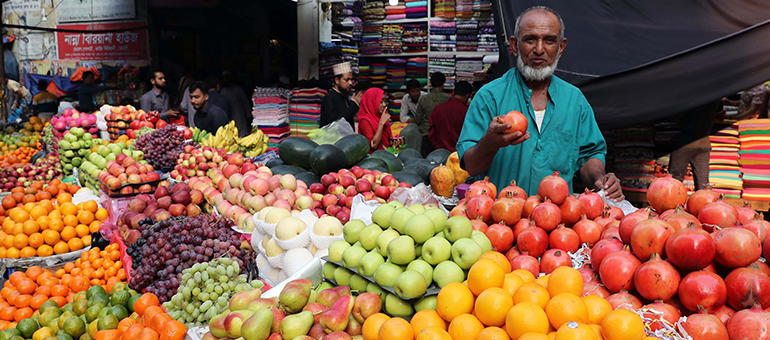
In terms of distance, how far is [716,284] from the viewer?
1.30 m

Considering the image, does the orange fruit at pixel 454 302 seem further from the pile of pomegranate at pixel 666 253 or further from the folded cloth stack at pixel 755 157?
the folded cloth stack at pixel 755 157

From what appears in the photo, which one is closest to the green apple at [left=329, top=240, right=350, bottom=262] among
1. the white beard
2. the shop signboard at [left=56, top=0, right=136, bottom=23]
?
the white beard

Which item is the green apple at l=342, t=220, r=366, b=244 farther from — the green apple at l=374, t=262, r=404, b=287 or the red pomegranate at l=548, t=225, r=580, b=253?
the red pomegranate at l=548, t=225, r=580, b=253

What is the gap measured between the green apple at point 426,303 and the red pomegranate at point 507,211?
541 mm

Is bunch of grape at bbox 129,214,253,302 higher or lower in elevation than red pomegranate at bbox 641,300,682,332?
lower

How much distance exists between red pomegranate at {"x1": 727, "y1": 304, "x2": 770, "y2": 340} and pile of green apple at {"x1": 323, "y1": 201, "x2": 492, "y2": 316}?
79 cm

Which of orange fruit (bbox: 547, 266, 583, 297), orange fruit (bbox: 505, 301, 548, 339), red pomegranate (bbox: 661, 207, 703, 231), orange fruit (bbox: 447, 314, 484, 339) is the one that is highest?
red pomegranate (bbox: 661, 207, 703, 231)

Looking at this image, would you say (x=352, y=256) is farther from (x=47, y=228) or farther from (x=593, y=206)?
(x=47, y=228)

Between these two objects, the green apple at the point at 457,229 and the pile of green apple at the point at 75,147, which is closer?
the green apple at the point at 457,229

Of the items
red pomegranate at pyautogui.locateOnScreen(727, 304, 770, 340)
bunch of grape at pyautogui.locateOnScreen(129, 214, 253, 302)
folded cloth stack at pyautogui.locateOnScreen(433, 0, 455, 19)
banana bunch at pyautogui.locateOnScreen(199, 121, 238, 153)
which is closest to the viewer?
red pomegranate at pyautogui.locateOnScreen(727, 304, 770, 340)

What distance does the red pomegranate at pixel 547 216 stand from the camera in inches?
75.2

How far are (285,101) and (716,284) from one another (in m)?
7.25

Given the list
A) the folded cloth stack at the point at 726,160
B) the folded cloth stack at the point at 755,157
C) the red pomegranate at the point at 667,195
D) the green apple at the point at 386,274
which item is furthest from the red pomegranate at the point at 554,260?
the folded cloth stack at the point at 755,157

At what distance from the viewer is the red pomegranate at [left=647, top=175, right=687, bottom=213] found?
1861 mm
